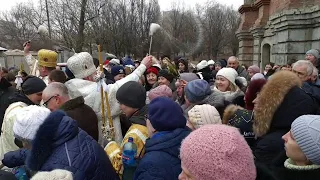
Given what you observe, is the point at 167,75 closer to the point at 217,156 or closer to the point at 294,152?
the point at 294,152

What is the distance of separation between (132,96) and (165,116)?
28.6 inches

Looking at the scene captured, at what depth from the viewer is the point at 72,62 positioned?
3816 millimetres

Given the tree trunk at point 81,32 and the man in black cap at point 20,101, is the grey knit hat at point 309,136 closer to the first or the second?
the man in black cap at point 20,101

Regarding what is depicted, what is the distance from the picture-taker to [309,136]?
1975 millimetres

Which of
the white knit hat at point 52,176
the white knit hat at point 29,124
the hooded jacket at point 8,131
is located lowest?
the hooded jacket at point 8,131

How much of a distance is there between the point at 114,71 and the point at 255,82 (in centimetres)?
367

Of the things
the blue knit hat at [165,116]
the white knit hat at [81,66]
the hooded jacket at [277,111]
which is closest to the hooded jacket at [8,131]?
the white knit hat at [81,66]

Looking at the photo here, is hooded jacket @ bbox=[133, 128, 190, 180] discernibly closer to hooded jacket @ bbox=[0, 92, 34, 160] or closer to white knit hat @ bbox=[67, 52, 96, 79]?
hooded jacket @ bbox=[0, 92, 34, 160]

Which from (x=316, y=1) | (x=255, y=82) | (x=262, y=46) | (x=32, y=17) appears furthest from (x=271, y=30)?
(x=32, y=17)

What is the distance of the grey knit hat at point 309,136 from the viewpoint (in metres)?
1.94

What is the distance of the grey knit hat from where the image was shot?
76.4 inches

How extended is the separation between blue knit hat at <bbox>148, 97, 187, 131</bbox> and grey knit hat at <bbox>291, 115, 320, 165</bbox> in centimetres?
85

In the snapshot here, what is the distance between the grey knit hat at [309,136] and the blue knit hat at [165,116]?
0.85 m

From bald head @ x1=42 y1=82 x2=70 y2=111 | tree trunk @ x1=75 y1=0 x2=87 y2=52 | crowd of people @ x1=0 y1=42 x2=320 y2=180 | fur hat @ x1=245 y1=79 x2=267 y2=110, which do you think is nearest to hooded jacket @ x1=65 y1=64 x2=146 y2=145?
crowd of people @ x1=0 y1=42 x2=320 y2=180
